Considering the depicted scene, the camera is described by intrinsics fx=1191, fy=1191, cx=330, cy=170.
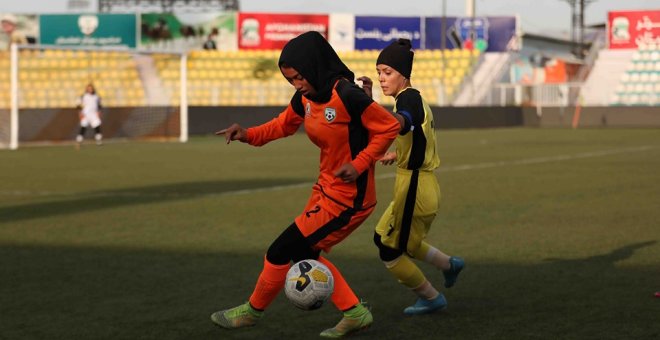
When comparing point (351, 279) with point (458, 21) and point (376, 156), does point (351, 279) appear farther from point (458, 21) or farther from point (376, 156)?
point (458, 21)

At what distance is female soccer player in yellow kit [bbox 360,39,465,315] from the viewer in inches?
267

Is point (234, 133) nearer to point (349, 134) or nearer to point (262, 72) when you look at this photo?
point (349, 134)

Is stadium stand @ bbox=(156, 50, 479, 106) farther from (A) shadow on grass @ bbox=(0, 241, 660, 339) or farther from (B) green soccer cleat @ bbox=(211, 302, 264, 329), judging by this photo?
(B) green soccer cleat @ bbox=(211, 302, 264, 329)

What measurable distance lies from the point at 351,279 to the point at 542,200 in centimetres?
694

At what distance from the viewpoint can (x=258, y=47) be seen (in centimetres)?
6406

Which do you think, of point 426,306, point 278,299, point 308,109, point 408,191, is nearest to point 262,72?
point 278,299

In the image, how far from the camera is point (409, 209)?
6.96 m

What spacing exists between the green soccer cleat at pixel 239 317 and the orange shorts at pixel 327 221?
Answer: 22.0 inches

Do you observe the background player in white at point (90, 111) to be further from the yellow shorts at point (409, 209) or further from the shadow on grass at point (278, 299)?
the yellow shorts at point (409, 209)

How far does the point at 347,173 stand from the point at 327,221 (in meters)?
0.46

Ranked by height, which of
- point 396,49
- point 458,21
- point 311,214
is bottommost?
point 311,214

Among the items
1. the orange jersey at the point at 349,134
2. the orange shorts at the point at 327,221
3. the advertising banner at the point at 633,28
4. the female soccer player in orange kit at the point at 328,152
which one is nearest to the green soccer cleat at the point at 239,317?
the female soccer player in orange kit at the point at 328,152

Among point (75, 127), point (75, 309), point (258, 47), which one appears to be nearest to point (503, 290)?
point (75, 309)

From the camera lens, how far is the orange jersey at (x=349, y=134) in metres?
6.04
